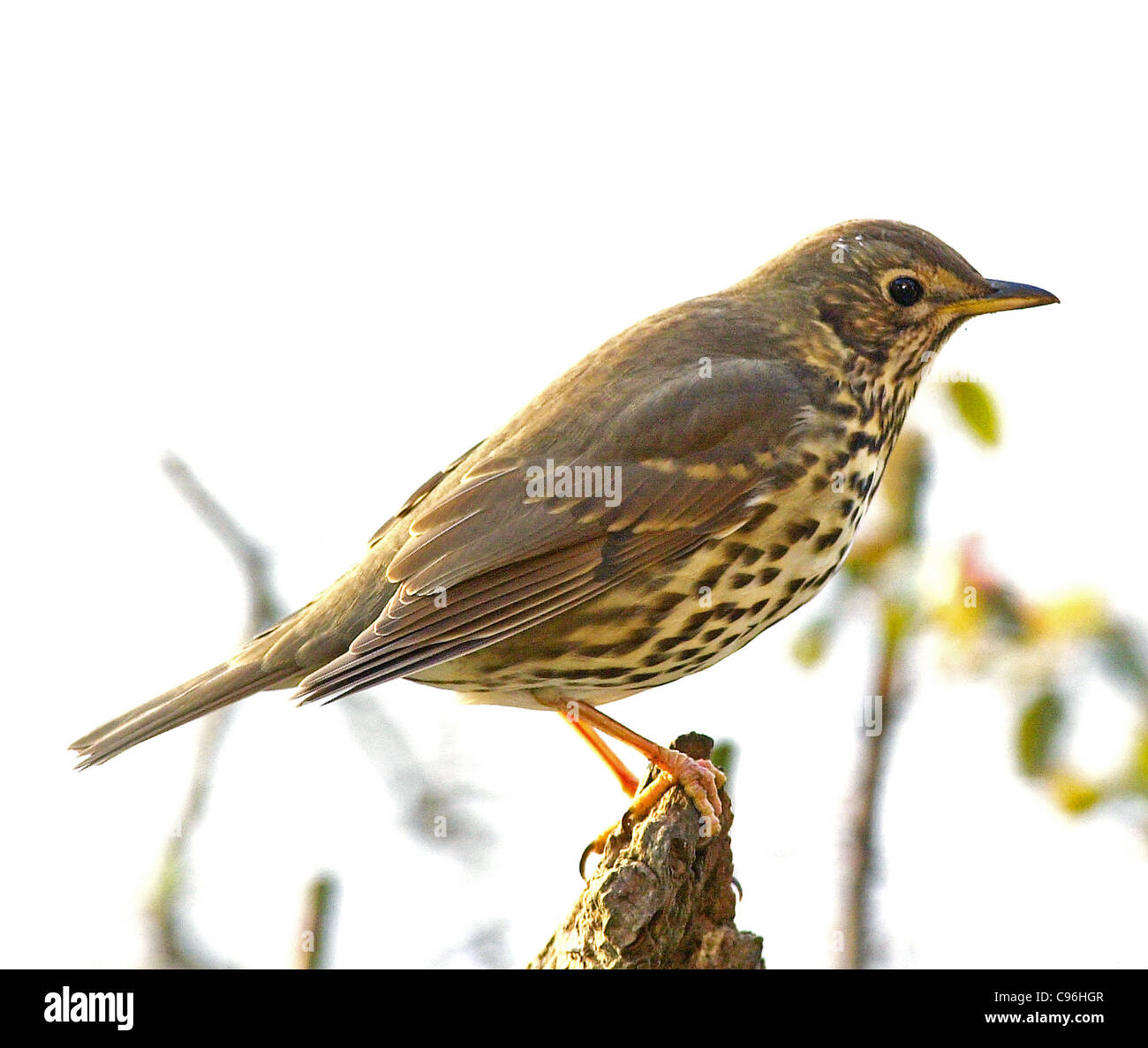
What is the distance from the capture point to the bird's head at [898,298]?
18.3 ft

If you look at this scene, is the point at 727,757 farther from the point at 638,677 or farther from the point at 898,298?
the point at 898,298

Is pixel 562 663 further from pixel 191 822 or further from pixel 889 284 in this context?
pixel 889 284

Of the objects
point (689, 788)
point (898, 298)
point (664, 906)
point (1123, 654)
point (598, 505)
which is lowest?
point (664, 906)

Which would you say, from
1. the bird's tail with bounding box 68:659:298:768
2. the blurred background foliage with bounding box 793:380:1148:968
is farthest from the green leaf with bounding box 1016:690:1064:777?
the bird's tail with bounding box 68:659:298:768

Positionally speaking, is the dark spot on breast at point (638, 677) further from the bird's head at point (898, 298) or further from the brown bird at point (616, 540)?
the bird's head at point (898, 298)

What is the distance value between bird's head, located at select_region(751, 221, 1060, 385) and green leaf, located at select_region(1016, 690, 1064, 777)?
1527 millimetres

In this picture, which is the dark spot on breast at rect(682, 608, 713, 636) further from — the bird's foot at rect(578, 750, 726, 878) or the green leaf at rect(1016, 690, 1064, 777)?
the green leaf at rect(1016, 690, 1064, 777)

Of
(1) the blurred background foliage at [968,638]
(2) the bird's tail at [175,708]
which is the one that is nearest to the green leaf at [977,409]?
(1) the blurred background foliage at [968,638]

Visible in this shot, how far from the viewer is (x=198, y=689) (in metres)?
5.09

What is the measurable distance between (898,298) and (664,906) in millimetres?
2641

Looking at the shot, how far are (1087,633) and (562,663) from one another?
173cm

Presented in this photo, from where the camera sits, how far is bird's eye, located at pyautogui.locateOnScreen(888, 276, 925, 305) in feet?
18.4

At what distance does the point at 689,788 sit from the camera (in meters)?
4.43

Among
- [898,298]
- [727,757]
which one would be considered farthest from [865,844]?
[898,298]
